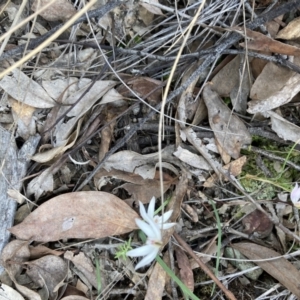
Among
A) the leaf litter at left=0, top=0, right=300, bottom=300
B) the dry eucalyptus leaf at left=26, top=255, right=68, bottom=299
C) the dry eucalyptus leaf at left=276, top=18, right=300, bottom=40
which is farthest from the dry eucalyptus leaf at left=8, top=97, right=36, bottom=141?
the dry eucalyptus leaf at left=276, top=18, right=300, bottom=40

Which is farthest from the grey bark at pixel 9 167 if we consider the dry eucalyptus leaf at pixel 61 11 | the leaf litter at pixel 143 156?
the dry eucalyptus leaf at pixel 61 11

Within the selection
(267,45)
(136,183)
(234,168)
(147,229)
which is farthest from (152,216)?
(267,45)

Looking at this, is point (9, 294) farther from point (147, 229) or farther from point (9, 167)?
point (147, 229)

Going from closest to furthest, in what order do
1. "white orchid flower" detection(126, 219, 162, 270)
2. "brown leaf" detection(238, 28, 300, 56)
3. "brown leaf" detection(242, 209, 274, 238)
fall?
1. "white orchid flower" detection(126, 219, 162, 270)
2. "brown leaf" detection(238, 28, 300, 56)
3. "brown leaf" detection(242, 209, 274, 238)

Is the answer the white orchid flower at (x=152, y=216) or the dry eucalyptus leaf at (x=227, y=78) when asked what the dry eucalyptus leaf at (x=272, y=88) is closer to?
the dry eucalyptus leaf at (x=227, y=78)

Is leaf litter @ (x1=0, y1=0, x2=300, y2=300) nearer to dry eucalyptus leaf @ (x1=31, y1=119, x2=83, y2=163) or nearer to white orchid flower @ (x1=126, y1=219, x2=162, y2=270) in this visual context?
dry eucalyptus leaf @ (x1=31, y1=119, x2=83, y2=163)

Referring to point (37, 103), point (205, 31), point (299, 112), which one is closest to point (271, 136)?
point (299, 112)
